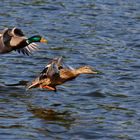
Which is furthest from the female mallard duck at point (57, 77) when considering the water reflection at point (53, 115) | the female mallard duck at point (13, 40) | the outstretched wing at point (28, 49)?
the outstretched wing at point (28, 49)

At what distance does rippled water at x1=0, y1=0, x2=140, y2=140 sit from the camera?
10.4 metres

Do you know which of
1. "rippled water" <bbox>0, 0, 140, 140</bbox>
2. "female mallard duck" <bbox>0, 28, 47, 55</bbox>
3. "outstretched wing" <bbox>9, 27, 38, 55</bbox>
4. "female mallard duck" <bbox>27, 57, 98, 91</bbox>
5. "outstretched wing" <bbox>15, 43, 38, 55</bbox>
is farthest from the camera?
"outstretched wing" <bbox>15, 43, 38, 55</bbox>

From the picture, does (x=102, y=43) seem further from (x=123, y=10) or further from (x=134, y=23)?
(x=123, y=10)

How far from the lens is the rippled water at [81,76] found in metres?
10.4

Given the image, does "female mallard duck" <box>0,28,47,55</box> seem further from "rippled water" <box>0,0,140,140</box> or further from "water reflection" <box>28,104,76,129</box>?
"water reflection" <box>28,104,76,129</box>

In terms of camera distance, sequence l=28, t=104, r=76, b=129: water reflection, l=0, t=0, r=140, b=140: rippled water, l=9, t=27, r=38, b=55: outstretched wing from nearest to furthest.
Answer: l=0, t=0, r=140, b=140: rippled water < l=28, t=104, r=76, b=129: water reflection < l=9, t=27, r=38, b=55: outstretched wing

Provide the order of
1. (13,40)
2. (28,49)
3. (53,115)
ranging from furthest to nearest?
(28,49), (13,40), (53,115)

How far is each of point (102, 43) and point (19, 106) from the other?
5.31m

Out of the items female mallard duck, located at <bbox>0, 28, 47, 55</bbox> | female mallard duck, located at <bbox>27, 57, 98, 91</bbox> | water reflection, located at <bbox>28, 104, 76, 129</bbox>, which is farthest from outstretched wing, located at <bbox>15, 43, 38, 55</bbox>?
water reflection, located at <bbox>28, 104, 76, 129</bbox>

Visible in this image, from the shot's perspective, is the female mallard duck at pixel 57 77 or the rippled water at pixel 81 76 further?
the female mallard duck at pixel 57 77

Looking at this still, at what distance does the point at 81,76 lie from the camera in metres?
13.9

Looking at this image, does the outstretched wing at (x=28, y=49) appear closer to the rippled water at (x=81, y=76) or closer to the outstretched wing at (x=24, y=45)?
the outstretched wing at (x=24, y=45)

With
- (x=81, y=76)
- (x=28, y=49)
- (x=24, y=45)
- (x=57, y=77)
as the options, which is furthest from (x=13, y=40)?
(x=57, y=77)

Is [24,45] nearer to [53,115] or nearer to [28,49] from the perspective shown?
[28,49]
